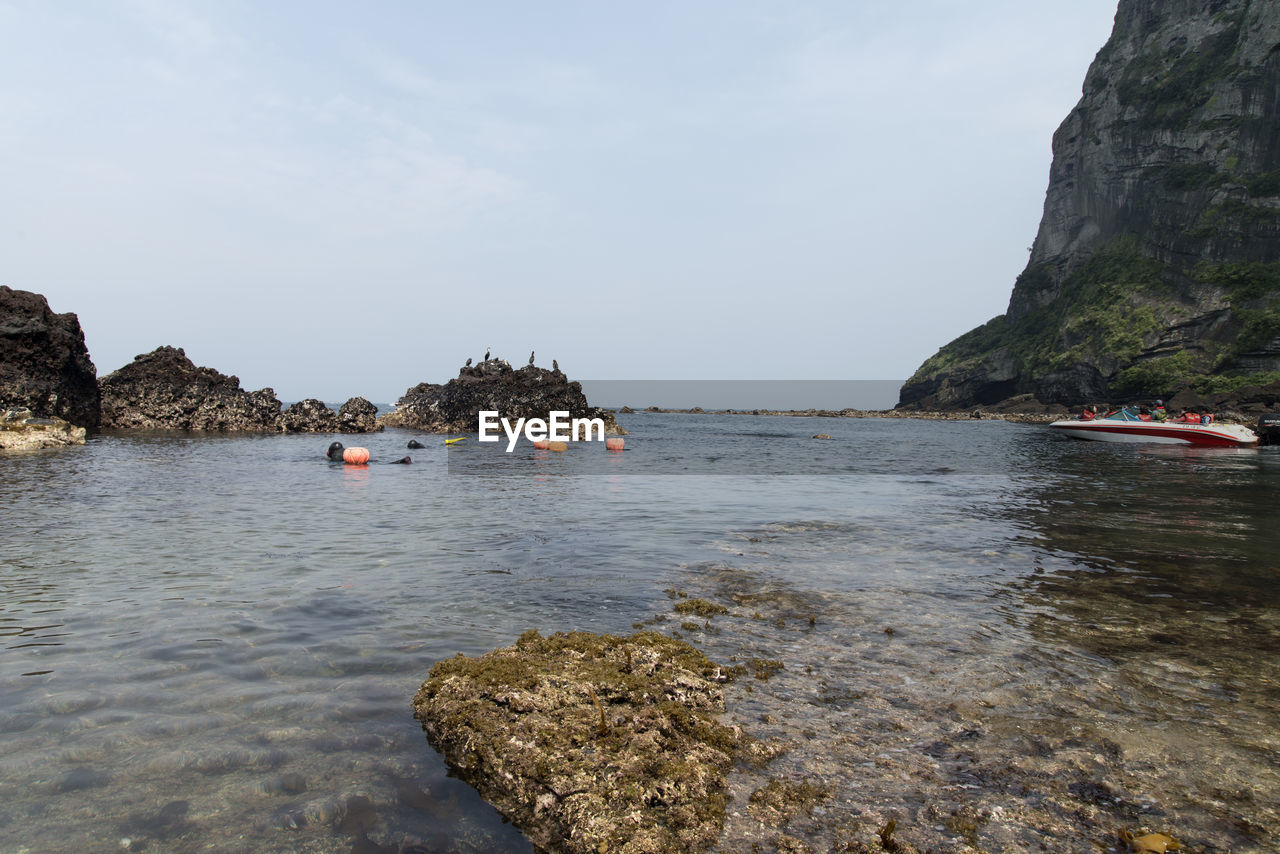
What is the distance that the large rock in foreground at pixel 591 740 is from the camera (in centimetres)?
362

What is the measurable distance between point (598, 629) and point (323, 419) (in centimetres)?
4979

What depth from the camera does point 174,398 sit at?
147 feet

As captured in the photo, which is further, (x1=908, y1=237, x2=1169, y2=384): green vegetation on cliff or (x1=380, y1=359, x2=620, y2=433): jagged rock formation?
(x1=908, y1=237, x2=1169, y2=384): green vegetation on cliff

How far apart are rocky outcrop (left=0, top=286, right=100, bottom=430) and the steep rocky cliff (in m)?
101

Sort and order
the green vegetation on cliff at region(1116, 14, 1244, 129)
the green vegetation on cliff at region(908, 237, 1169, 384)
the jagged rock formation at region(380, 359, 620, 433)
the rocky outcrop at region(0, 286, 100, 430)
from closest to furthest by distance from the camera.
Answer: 1. the rocky outcrop at region(0, 286, 100, 430)
2. the jagged rock formation at region(380, 359, 620, 433)
3. the green vegetation on cliff at region(908, 237, 1169, 384)
4. the green vegetation on cliff at region(1116, 14, 1244, 129)

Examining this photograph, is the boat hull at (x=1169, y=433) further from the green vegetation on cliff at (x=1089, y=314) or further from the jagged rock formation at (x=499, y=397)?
the green vegetation on cliff at (x=1089, y=314)

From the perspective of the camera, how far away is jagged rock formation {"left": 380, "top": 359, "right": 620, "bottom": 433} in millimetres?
53375

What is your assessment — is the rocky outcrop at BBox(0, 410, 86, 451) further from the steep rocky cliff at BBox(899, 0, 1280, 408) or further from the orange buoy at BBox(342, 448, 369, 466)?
the steep rocky cliff at BBox(899, 0, 1280, 408)

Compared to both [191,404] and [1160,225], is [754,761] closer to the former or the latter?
[191,404]

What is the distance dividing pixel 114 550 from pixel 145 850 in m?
9.25

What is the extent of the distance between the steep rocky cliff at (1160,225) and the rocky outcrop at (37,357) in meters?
101

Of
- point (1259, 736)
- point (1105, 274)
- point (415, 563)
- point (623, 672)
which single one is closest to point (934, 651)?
point (1259, 736)

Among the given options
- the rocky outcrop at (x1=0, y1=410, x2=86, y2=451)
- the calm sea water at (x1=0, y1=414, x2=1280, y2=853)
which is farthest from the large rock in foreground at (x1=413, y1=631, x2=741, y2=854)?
the rocky outcrop at (x1=0, y1=410, x2=86, y2=451)

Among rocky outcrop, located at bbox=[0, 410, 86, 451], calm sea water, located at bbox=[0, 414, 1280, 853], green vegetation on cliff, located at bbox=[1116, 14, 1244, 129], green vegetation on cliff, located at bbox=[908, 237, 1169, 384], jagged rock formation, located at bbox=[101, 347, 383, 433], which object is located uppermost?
green vegetation on cliff, located at bbox=[1116, 14, 1244, 129]
